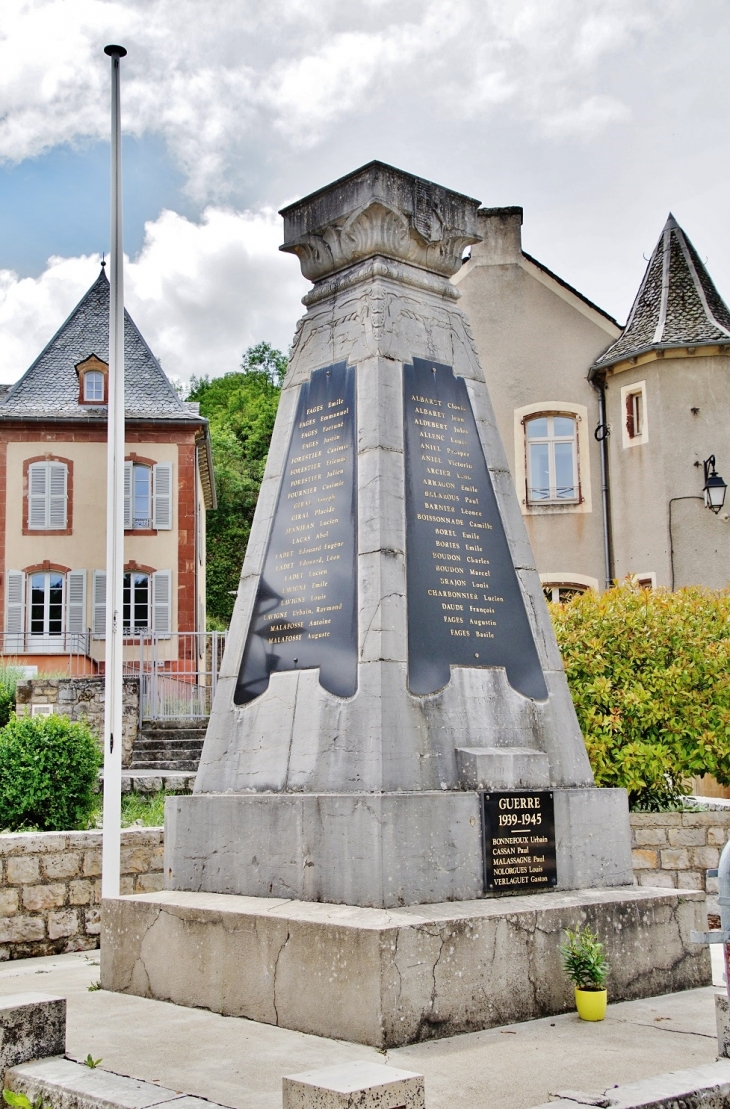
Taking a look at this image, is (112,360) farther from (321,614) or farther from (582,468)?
(582,468)

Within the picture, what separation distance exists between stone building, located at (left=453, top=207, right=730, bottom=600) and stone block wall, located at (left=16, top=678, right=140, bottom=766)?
24.6ft

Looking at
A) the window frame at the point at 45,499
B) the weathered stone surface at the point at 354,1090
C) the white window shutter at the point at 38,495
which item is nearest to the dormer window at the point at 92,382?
the window frame at the point at 45,499

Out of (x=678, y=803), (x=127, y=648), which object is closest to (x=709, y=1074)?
(x=678, y=803)

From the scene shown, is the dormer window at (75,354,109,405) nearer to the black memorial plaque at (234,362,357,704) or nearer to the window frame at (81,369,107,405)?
the window frame at (81,369,107,405)

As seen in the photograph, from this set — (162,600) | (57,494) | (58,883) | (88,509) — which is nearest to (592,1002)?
(58,883)

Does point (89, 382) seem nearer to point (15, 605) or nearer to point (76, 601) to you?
point (76, 601)

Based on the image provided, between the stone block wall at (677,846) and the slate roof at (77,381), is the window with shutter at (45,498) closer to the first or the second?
the slate roof at (77,381)

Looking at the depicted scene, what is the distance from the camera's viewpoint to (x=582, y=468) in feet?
67.6

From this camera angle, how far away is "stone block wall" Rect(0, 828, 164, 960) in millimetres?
8727

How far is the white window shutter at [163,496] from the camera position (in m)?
29.5

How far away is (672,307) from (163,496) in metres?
14.4

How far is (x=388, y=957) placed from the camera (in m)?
4.83

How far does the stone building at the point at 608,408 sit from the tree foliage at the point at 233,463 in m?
21.3

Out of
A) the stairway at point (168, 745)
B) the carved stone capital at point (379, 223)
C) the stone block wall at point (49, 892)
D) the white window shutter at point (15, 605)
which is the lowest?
the stone block wall at point (49, 892)
